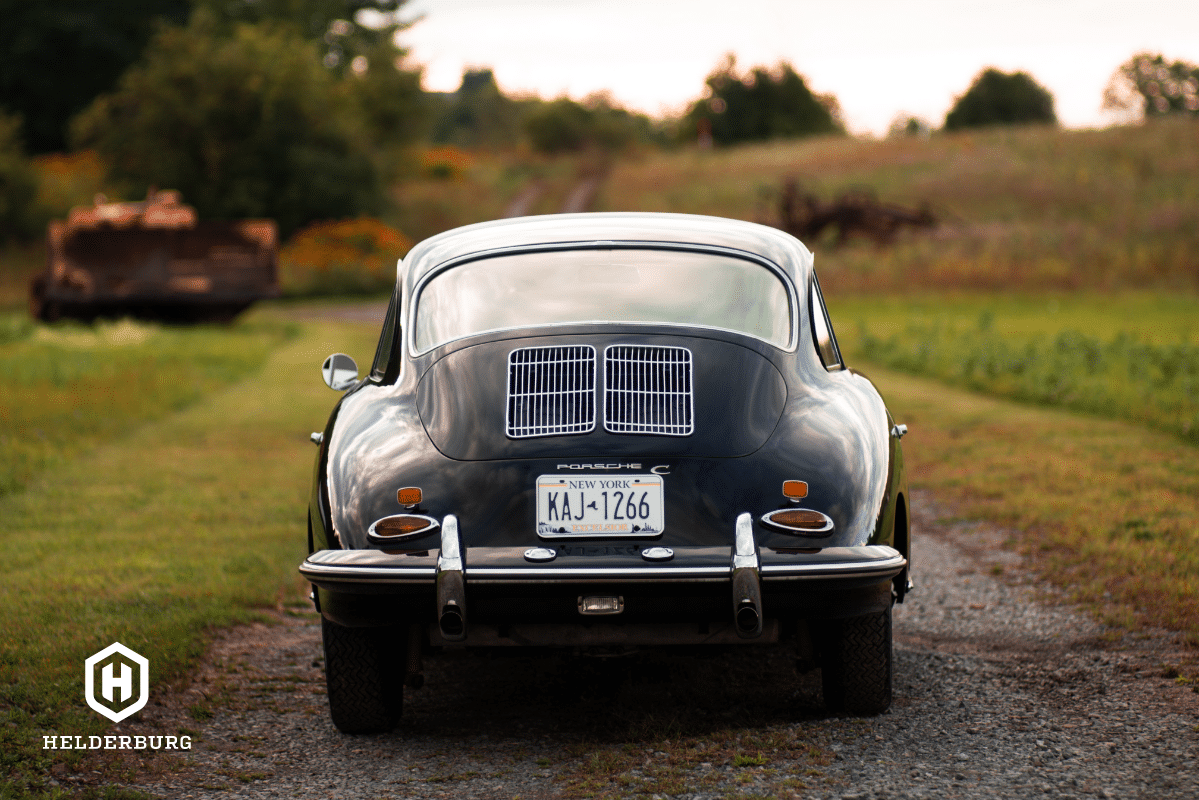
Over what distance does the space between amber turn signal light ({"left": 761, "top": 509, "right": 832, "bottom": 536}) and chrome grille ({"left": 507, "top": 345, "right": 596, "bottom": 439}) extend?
0.61 metres

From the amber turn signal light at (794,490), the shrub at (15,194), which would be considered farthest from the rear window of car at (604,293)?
the shrub at (15,194)

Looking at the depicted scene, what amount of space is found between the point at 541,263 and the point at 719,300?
2.14 feet

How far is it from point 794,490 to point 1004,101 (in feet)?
360

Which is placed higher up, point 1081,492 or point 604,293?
point 604,293

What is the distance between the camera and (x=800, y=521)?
147 inches

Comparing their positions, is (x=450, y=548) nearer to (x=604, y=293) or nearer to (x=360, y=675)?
(x=360, y=675)

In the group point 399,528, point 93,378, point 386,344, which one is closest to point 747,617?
point 399,528

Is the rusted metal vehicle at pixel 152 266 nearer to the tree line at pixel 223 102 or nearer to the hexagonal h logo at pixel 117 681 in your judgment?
the hexagonal h logo at pixel 117 681

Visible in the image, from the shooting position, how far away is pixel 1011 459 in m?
9.26

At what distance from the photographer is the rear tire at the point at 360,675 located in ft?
13.1

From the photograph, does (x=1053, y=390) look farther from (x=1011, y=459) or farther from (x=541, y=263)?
(x=541, y=263)

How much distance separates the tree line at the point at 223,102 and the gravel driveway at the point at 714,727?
44.0 meters

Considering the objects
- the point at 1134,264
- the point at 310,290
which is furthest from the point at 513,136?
the point at 1134,264

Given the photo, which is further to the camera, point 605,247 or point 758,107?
point 758,107
